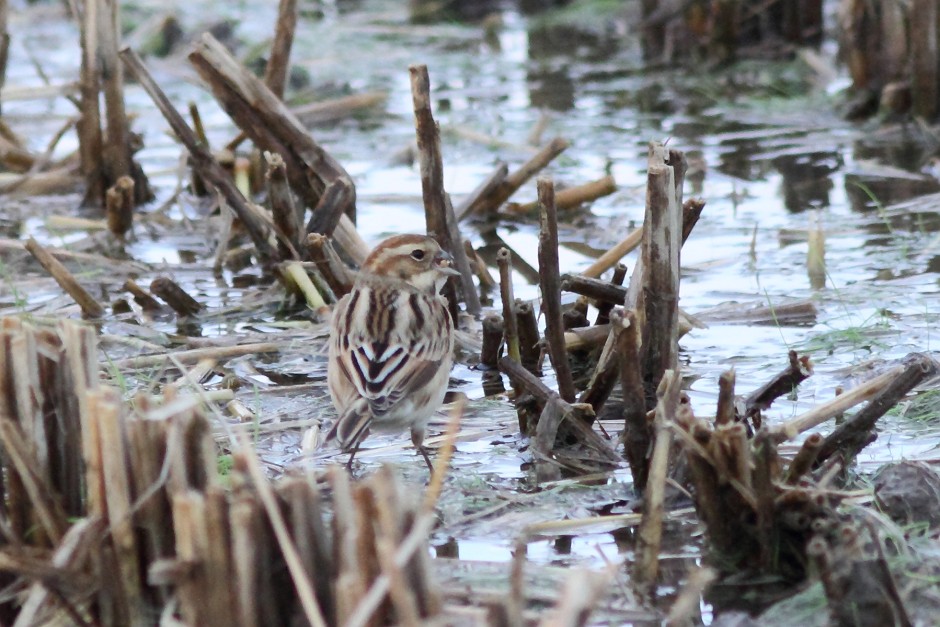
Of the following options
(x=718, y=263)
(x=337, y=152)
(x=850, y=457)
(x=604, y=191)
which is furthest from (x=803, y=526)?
(x=337, y=152)

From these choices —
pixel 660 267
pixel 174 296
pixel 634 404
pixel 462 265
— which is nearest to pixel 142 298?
pixel 174 296

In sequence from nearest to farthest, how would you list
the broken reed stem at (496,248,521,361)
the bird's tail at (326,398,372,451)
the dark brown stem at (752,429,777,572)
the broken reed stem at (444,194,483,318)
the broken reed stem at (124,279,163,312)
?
the dark brown stem at (752,429,777,572) < the bird's tail at (326,398,372,451) < the broken reed stem at (496,248,521,361) < the broken reed stem at (444,194,483,318) < the broken reed stem at (124,279,163,312)

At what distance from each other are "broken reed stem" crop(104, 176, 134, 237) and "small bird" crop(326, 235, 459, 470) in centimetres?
296

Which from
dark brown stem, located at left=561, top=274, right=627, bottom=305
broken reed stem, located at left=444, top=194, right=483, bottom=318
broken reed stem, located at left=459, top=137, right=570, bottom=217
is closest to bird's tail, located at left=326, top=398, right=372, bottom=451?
dark brown stem, located at left=561, top=274, right=627, bottom=305

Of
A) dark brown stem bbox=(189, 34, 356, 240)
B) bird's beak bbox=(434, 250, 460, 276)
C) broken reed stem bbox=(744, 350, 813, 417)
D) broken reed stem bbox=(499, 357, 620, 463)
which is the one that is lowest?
broken reed stem bbox=(499, 357, 620, 463)

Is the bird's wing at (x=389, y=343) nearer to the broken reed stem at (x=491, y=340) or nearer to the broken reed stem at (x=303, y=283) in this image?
the broken reed stem at (x=491, y=340)

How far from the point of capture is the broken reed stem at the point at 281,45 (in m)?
8.67

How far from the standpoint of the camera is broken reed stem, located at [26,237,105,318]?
709cm

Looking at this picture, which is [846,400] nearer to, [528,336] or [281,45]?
[528,336]

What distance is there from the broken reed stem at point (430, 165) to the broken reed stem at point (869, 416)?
2.43 m

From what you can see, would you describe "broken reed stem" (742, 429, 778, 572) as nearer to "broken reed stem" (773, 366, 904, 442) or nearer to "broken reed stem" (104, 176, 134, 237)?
"broken reed stem" (773, 366, 904, 442)

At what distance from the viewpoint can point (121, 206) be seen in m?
8.71

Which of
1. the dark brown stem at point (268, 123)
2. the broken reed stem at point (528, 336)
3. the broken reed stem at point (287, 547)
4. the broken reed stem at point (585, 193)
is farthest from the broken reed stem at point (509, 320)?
the broken reed stem at point (585, 193)

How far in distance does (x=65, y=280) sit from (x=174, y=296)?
1.75 ft
